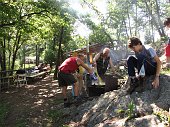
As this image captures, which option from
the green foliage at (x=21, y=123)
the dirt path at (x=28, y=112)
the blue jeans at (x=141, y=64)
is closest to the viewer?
the blue jeans at (x=141, y=64)

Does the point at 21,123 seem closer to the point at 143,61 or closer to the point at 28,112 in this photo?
the point at 28,112

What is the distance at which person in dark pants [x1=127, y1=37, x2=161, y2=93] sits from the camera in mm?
6660

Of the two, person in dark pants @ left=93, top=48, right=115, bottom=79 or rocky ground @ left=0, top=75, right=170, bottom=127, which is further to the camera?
person in dark pants @ left=93, top=48, right=115, bottom=79

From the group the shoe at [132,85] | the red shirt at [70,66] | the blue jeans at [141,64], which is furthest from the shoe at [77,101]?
the blue jeans at [141,64]

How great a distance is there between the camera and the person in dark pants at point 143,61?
6660 millimetres

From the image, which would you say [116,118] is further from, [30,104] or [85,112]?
[30,104]

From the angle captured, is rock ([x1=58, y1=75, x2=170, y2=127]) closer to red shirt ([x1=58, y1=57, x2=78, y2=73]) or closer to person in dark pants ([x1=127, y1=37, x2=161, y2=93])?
person in dark pants ([x1=127, y1=37, x2=161, y2=93])

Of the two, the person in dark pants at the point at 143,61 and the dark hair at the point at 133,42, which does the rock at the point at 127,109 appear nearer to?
the person in dark pants at the point at 143,61

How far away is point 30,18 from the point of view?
18609mm

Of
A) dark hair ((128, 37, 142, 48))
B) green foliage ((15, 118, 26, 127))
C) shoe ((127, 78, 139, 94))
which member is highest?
dark hair ((128, 37, 142, 48))

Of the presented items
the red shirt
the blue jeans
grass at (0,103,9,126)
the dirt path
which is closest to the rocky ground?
the dirt path

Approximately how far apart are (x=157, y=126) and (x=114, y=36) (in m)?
75.9

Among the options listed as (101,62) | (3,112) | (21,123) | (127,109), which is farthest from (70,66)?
(3,112)

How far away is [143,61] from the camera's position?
700 cm
